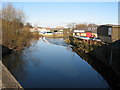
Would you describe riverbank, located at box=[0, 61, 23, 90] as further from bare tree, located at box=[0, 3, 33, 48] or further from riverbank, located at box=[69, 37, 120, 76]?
bare tree, located at box=[0, 3, 33, 48]

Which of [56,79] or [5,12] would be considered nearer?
[56,79]

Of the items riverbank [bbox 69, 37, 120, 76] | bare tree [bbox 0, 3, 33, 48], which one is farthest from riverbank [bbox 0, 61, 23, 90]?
bare tree [bbox 0, 3, 33, 48]

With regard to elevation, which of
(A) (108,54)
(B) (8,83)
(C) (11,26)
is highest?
(C) (11,26)

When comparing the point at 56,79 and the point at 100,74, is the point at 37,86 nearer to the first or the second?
the point at 56,79

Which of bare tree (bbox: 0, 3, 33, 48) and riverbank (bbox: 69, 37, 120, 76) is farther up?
bare tree (bbox: 0, 3, 33, 48)

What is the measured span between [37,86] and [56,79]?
60.0 inches

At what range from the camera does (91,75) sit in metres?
9.97

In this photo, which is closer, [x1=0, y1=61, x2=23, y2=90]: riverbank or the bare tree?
[x1=0, y1=61, x2=23, y2=90]: riverbank

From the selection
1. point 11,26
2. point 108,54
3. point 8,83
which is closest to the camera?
point 8,83

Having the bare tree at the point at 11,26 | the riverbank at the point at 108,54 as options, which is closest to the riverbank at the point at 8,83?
the riverbank at the point at 108,54

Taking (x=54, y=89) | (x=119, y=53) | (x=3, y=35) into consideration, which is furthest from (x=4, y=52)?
(x=119, y=53)

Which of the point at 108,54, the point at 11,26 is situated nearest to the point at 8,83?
the point at 108,54

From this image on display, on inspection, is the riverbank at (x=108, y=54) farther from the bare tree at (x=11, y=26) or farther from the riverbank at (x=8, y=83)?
the bare tree at (x=11, y=26)

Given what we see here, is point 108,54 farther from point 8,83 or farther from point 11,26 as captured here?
point 11,26
